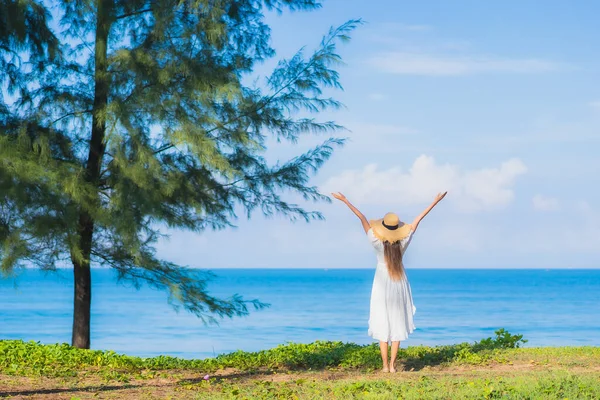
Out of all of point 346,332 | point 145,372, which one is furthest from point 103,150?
point 346,332

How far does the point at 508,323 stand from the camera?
41.4m

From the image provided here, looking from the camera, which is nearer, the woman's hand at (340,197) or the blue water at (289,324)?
A: the woman's hand at (340,197)

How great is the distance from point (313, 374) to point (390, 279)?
156 cm

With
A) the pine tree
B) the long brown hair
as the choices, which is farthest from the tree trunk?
the long brown hair

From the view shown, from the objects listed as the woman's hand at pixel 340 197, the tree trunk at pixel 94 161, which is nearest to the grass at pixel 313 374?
the tree trunk at pixel 94 161

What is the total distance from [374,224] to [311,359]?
242 centimetres

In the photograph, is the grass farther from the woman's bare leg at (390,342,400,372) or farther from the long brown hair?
the long brown hair

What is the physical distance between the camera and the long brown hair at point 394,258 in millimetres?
9062

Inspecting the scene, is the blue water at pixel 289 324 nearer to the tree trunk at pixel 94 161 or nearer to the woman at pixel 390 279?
the tree trunk at pixel 94 161

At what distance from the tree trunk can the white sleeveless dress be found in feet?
13.6

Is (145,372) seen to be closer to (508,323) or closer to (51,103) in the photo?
(51,103)

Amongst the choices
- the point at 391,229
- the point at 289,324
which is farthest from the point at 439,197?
the point at 289,324

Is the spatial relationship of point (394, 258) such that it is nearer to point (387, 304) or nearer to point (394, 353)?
point (387, 304)

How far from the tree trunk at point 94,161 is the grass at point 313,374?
77 cm
